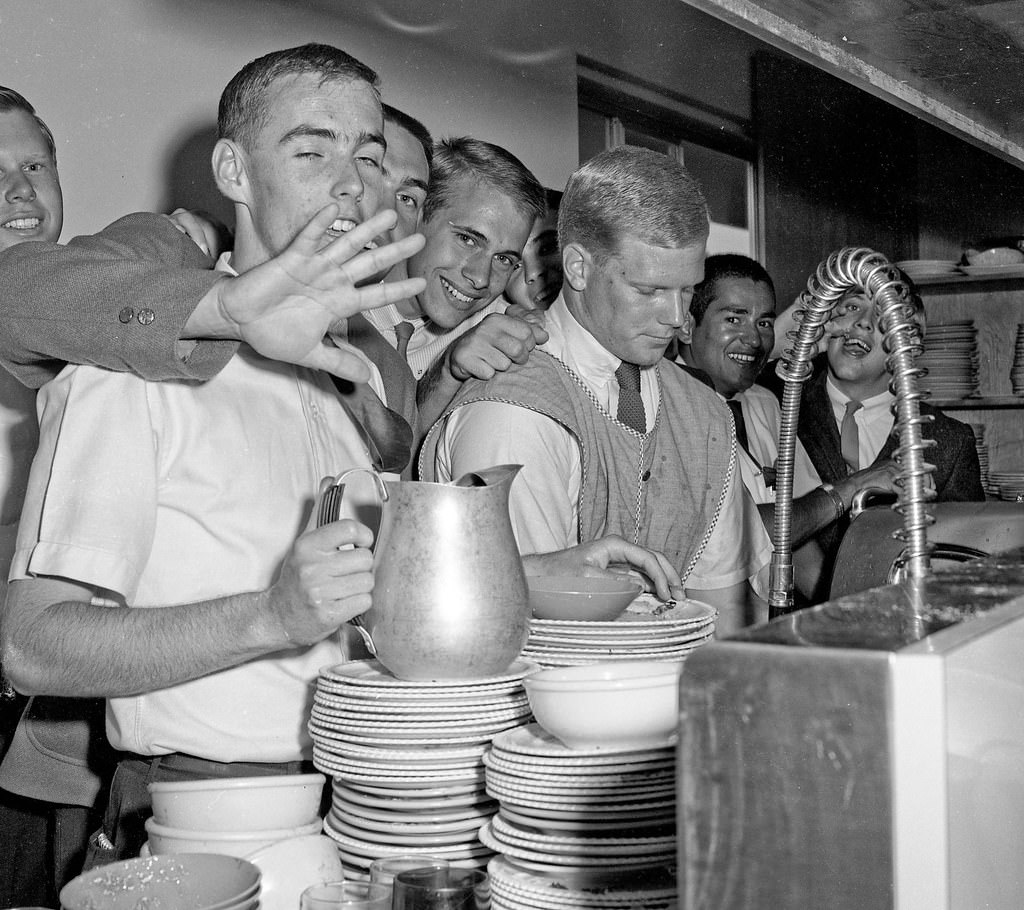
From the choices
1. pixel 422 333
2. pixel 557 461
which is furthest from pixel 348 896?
pixel 422 333

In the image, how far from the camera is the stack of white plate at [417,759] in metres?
0.98

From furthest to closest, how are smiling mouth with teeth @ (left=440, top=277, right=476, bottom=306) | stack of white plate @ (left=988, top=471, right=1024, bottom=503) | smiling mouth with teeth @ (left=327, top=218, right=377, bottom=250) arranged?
stack of white plate @ (left=988, top=471, right=1024, bottom=503), smiling mouth with teeth @ (left=440, top=277, right=476, bottom=306), smiling mouth with teeth @ (left=327, top=218, right=377, bottom=250)

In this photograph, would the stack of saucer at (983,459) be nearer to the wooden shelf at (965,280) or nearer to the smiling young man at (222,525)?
the wooden shelf at (965,280)

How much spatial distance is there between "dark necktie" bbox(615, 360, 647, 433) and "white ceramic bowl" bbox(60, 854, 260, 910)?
1.17m

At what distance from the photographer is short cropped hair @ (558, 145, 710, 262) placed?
→ 184 cm

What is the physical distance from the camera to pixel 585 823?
87cm

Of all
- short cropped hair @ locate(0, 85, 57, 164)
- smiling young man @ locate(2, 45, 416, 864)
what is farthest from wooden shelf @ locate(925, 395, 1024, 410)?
smiling young man @ locate(2, 45, 416, 864)

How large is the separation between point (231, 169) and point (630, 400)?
80cm

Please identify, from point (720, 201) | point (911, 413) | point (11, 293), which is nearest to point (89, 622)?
point (11, 293)

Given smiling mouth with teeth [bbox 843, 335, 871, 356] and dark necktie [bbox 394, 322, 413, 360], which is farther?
smiling mouth with teeth [bbox 843, 335, 871, 356]

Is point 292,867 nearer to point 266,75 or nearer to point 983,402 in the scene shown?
point 266,75

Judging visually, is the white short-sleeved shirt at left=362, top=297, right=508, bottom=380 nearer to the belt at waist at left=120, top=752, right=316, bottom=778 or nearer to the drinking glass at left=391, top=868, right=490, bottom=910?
the belt at waist at left=120, top=752, right=316, bottom=778

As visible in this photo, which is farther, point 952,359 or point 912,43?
point 952,359

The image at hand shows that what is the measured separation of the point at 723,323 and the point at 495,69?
3.89ft
